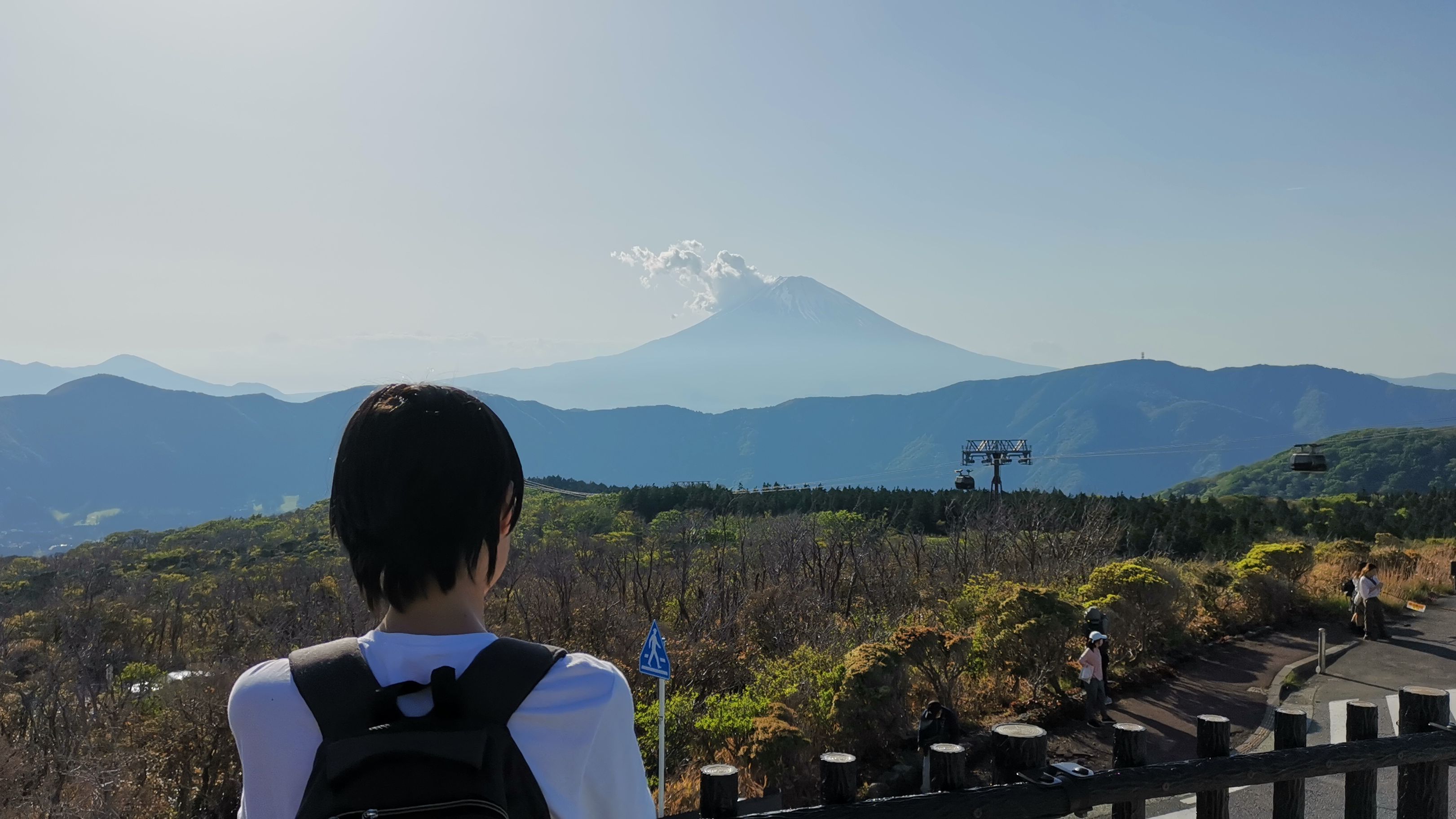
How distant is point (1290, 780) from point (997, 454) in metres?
25.4

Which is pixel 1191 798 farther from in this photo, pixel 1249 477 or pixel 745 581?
pixel 1249 477

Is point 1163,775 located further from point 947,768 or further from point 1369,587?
point 1369,587

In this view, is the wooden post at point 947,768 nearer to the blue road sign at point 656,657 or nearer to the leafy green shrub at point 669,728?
the blue road sign at point 656,657

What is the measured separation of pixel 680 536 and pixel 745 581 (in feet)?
24.2

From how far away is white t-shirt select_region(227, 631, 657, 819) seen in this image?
39.5 inches

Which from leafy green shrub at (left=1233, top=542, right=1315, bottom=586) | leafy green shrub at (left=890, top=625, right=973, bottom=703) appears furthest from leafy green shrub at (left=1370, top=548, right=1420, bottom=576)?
Result: leafy green shrub at (left=890, top=625, right=973, bottom=703)

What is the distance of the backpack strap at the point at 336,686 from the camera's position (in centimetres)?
100

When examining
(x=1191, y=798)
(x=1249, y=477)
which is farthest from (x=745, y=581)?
(x=1249, y=477)

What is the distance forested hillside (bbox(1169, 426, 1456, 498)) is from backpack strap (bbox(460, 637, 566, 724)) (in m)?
82.6

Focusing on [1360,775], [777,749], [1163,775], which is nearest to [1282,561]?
[777,749]

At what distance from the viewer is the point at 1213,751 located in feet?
8.66

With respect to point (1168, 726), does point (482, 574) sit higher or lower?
higher

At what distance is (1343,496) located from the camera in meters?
36.5

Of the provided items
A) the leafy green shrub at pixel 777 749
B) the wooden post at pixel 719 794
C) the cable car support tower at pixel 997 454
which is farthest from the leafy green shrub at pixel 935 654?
A: the cable car support tower at pixel 997 454
